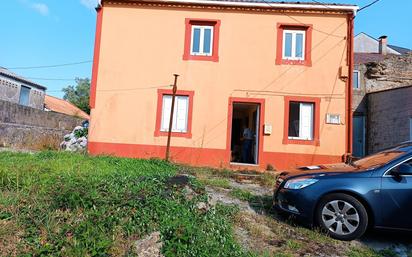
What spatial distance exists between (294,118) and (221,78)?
3080 millimetres

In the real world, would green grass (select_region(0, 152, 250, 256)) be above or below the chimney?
below

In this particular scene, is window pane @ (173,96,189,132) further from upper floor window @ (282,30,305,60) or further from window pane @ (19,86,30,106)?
window pane @ (19,86,30,106)

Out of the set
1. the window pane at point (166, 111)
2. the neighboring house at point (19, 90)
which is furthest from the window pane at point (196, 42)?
the neighboring house at point (19, 90)

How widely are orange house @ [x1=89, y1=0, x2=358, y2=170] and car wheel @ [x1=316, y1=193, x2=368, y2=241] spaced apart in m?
7.00

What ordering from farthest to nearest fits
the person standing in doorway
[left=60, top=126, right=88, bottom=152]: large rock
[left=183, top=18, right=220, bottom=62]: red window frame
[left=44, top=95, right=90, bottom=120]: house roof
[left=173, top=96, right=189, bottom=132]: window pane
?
[left=44, top=95, right=90, bottom=120]: house roof, [left=60, top=126, right=88, bottom=152]: large rock, the person standing in doorway, [left=183, top=18, right=220, bottom=62]: red window frame, [left=173, top=96, right=189, bottom=132]: window pane

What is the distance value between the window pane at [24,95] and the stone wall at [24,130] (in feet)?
19.0

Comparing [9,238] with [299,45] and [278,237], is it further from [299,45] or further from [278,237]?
[299,45]

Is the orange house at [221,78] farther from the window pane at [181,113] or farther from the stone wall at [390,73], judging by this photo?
the stone wall at [390,73]

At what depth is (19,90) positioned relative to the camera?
24703mm

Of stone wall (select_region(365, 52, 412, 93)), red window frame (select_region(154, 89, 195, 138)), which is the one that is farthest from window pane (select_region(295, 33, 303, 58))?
stone wall (select_region(365, 52, 412, 93))

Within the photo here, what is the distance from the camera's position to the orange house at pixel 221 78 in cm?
1251

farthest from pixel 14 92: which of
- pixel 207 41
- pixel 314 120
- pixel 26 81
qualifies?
pixel 314 120

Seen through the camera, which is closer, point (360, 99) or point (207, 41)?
point (207, 41)

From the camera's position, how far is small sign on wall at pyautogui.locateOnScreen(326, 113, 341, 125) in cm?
1247
